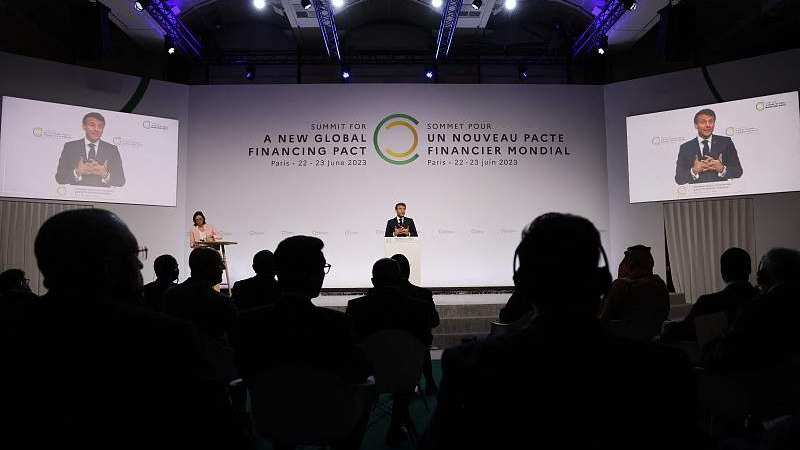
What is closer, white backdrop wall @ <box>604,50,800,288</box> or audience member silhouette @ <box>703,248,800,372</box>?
audience member silhouette @ <box>703,248,800,372</box>

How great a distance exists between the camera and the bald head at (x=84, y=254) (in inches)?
40.3

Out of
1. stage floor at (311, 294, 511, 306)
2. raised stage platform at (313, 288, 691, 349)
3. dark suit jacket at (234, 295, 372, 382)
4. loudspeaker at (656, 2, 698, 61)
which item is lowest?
raised stage platform at (313, 288, 691, 349)

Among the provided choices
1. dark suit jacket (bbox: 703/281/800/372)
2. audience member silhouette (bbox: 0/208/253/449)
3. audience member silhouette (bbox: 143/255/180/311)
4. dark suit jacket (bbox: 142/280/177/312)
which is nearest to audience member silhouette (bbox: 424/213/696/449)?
audience member silhouette (bbox: 0/208/253/449)

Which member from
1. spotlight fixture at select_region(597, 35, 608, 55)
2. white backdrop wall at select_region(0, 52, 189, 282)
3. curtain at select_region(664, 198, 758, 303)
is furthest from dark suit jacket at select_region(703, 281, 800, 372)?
white backdrop wall at select_region(0, 52, 189, 282)

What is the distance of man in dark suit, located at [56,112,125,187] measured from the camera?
8.55 meters

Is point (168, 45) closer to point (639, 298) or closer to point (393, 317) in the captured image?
point (393, 317)

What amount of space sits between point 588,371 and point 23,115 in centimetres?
948

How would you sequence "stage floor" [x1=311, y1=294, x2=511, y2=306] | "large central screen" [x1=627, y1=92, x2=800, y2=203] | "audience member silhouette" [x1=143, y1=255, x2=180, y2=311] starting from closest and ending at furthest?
"audience member silhouette" [x1=143, y1=255, x2=180, y2=311]
"large central screen" [x1=627, y1=92, x2=800, y2=203]
"stage floor" [x1=311, y1=294, x2=511, y2=306]

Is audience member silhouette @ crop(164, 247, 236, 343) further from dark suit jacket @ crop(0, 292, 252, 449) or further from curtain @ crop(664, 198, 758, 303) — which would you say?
curtain @ crop(664, 198, 758, 303)

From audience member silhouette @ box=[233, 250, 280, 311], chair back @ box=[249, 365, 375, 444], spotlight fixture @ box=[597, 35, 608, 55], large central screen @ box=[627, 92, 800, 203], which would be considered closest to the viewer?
chair back @ box=[249, 365, 375, 444]

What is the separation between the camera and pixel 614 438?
97 cm

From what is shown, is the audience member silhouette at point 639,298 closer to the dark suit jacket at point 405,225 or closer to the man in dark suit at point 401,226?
the man in dark suit at point 401,226

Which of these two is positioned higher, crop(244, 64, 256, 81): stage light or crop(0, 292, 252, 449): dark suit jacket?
crop(244, 64, 256, 81): stage light

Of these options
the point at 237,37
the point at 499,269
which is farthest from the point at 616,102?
the point at 237,37
